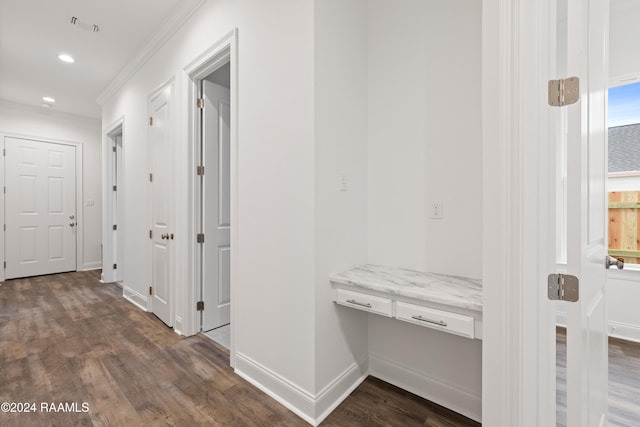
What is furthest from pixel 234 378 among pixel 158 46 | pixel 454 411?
pixel 158 46

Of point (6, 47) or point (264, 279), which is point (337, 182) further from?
point (6, 47)

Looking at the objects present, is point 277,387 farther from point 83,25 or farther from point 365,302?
point 83,25

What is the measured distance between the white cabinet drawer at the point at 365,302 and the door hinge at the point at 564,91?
3.77ft

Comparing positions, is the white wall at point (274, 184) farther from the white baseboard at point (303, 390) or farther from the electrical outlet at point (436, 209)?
the electrical outlet at point (436, 209)

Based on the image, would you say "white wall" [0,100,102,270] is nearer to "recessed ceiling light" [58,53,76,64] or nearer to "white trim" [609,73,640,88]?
"recessed ceiling light" [58,53,76,64]

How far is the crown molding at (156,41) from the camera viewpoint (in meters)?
2.61

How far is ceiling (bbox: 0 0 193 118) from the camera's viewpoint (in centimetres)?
269

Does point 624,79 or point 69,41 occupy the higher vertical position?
point 69,41

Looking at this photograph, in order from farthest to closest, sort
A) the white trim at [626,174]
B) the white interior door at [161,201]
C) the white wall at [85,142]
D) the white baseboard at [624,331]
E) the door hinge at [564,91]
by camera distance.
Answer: the white wall at [85,142]
the white interior door at [161,201]
the white trim at [626,174]
the white baseboard at [624,331]
the door hinge at [564,91]

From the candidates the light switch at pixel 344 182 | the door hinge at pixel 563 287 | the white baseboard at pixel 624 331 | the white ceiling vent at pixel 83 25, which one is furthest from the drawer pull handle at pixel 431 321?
the white ceiling vent at pixel 83 25

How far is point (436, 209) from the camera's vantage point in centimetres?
181

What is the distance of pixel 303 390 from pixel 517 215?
1449mm

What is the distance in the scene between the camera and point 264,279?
6.39 feet

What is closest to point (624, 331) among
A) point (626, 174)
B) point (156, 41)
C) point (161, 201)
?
point (626, 174)
